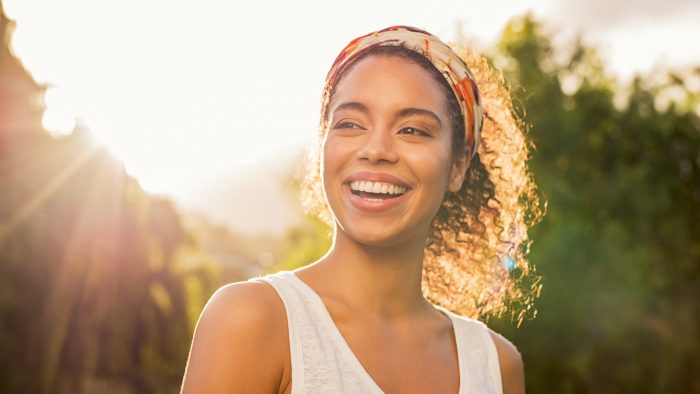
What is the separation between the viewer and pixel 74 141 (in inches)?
758

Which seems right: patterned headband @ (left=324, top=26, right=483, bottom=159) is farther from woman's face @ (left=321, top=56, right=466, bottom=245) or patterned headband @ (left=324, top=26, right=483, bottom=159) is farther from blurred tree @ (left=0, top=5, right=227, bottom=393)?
blurred tree @ (left=0, top=5, right=227, bottom=393)

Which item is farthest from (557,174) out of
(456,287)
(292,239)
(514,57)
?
(456,287)

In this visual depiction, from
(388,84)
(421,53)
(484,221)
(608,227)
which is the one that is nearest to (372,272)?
(388,84)

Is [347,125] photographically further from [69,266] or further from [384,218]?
[69,266]

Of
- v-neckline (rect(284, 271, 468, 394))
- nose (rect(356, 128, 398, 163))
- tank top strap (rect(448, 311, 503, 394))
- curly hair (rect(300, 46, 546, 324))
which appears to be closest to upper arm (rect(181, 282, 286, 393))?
v-neckline (rect(284, 271, 468, 394))

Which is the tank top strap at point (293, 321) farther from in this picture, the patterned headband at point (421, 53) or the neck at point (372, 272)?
the patterned headband at point (421, 53)

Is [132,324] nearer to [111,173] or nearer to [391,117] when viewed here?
[111,173]

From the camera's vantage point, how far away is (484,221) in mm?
3516

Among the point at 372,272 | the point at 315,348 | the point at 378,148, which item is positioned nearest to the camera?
the point at 315,348

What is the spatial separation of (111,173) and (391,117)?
17.5 metres

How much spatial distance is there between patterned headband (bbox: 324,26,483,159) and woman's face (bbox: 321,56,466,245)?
55 mm

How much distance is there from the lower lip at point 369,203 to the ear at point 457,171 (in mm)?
365

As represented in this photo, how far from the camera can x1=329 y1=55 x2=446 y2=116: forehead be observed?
105 inches

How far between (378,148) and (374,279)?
0.41 m
